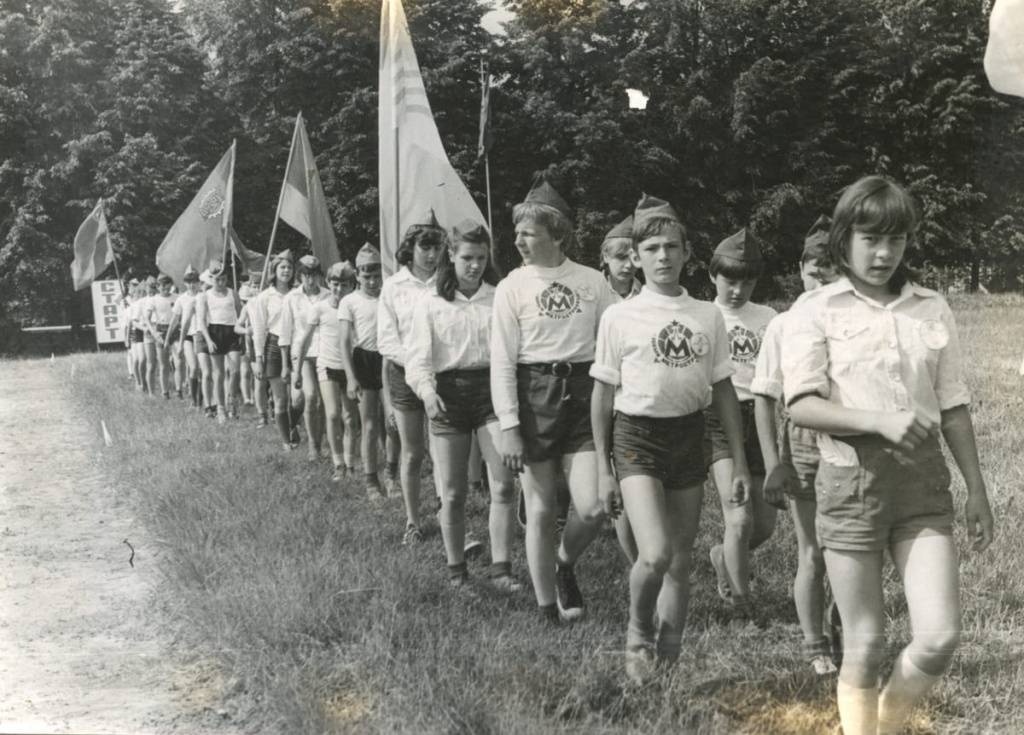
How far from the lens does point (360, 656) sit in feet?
14.3

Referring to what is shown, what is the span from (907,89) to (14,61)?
1702cm

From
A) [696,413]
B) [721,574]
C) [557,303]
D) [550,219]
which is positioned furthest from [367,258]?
[696,413]

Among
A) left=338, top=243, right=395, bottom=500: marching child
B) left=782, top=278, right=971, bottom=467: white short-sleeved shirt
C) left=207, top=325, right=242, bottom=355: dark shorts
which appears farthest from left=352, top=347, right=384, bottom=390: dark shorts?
left=782, top=278, right=971, bottom=467: white short-sleeved shirt

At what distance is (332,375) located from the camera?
30.7 feet

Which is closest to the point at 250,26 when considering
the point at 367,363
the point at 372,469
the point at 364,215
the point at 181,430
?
the point at 367,363

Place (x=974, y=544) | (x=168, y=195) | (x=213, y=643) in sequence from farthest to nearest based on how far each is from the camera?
(x=168, y=195) → (x=213, y=643) → (x=974, y=544)

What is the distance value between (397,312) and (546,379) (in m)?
2.16

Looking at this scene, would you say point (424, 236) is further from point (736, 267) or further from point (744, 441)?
point (744, 441)

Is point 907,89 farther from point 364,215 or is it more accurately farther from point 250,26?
point 250,26

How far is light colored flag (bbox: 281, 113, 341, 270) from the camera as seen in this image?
11.5 metres

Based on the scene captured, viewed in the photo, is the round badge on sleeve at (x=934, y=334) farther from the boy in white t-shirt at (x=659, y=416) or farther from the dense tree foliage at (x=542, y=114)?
the dense tree foliage at (x=542, y=114)

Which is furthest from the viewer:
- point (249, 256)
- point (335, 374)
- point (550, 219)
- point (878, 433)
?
point (249, 256)

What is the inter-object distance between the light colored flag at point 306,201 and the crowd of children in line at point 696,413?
4.40 meters

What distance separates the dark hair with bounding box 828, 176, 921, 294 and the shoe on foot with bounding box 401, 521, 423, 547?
12.5 ft
